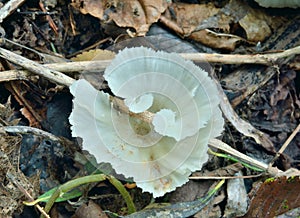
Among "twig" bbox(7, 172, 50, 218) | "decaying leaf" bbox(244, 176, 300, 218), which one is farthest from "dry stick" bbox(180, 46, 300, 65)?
"twig" bbox(7, 172, 50, 218)

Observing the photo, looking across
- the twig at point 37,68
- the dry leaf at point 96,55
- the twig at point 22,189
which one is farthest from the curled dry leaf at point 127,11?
the twig at point 22,189

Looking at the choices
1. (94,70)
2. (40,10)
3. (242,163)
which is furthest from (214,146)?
(40,10)

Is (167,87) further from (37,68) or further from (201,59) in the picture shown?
(37,68)

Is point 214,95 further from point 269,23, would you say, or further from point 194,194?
point 269,23

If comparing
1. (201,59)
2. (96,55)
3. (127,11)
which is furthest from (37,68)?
(201,59)

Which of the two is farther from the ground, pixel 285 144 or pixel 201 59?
pixel 201 59

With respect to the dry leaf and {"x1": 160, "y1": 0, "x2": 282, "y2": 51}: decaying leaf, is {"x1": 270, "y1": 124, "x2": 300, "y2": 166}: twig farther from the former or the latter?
the dry leaf
